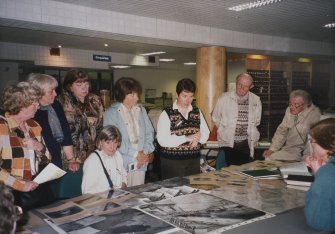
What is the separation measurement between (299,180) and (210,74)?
4062 mm

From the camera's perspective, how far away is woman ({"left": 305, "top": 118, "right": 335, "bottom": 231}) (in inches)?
59.8

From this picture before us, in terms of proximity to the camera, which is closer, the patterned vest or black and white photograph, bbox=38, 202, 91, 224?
black and white photograph, bbox=38, 202, 91, 224

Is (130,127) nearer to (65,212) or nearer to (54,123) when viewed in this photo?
(54,123)

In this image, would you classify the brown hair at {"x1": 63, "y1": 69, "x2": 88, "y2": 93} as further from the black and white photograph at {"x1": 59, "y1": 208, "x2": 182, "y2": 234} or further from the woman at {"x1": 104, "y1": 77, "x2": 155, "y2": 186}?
the black and white photograph at {"x1": 59, "y1": 208, "x2": 182, "y2": 234}

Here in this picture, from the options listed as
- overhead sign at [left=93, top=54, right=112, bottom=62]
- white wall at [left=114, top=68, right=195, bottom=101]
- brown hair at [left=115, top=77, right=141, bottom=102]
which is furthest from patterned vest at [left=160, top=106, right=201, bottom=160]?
white wall at [left=114, top=68, right=195, bottom=101]

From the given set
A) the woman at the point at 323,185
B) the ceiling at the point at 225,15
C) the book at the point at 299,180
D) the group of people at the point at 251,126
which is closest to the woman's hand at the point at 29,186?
→ the woman at the point at 323,185

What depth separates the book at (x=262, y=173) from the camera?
2541mm

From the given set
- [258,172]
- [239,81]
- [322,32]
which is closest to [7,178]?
[258,172]

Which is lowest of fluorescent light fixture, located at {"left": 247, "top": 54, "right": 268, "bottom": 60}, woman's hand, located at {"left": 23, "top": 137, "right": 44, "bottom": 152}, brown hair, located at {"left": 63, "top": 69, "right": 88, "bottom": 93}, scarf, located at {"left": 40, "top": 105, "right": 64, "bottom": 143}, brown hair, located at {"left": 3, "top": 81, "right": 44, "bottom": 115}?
woman's hand, located at {"left": 23, "top": 137, "right": 44, "bottom": 152}

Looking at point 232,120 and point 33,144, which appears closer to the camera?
point 33,144

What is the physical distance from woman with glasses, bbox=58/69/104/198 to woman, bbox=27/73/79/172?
92mm

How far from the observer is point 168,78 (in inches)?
636

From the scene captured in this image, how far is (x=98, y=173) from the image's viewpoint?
2410 mm

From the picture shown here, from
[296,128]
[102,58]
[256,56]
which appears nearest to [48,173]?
[296,128]
